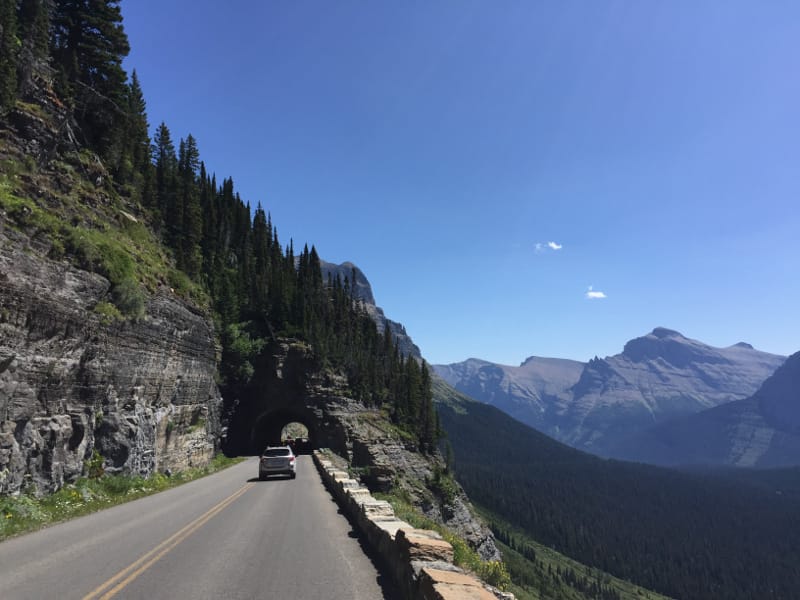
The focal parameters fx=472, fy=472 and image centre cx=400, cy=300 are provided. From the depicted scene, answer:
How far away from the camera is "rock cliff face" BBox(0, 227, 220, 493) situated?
17.0 meters

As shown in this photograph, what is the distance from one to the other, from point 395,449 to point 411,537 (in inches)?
2504

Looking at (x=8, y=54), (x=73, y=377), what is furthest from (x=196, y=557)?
(x=8, y=54)

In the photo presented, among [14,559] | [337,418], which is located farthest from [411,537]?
[337,418]

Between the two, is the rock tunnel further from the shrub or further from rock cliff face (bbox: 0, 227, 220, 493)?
the shrub

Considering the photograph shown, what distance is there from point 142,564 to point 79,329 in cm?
1551

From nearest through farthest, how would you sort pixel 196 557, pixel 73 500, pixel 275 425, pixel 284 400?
pixel 196 557 → pixel 73 500 → pixel 284 400 → pixel 275 425

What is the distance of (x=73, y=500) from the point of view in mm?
17766

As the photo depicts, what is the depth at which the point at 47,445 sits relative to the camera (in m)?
18.2

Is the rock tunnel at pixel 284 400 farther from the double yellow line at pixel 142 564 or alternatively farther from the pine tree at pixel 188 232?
the double yellow line at pixel 142 564

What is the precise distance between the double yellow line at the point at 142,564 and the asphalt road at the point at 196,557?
0.06 ft

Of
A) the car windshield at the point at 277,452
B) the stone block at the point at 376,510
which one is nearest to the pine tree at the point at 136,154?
the car windshield at the point at 277,452

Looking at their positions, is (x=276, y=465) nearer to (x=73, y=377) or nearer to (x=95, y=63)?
(x=73, y=377)

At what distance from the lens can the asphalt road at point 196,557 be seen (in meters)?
7.98

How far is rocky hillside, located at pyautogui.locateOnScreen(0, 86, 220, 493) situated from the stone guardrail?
1310 centimetres
